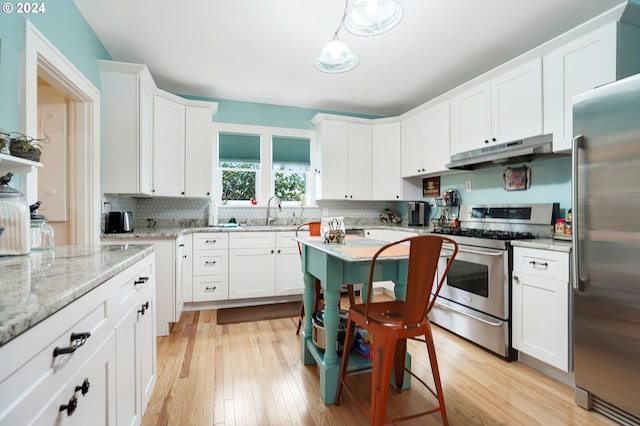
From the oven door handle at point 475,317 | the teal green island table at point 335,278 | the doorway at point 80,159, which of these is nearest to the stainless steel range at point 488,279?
the oven door handle at point 475,317

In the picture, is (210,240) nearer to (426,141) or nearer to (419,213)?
(419,213)

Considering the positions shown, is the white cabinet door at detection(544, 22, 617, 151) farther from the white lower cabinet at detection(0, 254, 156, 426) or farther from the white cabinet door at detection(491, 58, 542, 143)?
the white lower cabinet at detection(0, 254, 156, 426)

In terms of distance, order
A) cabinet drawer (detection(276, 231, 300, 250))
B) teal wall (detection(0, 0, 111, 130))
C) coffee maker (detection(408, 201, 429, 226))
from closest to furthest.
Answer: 1. teal wall (detection(0, 0, 111, 130))
2. cabinet drawer (detection(276, 231, 300, 250))
3. coffee maker (detection(408, 201, 429, 226))

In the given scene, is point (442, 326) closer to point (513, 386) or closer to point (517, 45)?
point (513, 386)

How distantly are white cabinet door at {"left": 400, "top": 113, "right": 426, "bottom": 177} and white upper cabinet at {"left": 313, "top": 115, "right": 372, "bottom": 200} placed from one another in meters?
0.47

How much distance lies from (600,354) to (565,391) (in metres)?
0.45

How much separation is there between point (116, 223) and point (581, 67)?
3.92 meters

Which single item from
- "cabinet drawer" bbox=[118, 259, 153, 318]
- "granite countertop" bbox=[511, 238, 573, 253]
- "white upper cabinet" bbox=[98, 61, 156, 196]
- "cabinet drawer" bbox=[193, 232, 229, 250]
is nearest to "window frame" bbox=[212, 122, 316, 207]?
"cabinet drawer" bbox=[193, 232, 229, 250]

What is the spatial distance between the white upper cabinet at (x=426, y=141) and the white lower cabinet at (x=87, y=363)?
10.3ft

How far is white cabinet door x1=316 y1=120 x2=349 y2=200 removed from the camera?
13.6 ft

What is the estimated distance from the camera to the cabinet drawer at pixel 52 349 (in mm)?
542

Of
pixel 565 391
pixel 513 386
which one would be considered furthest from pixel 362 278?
pixel 565 391

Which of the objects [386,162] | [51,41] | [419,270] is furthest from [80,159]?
[386,162]

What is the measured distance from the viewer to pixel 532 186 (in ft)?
9.05
